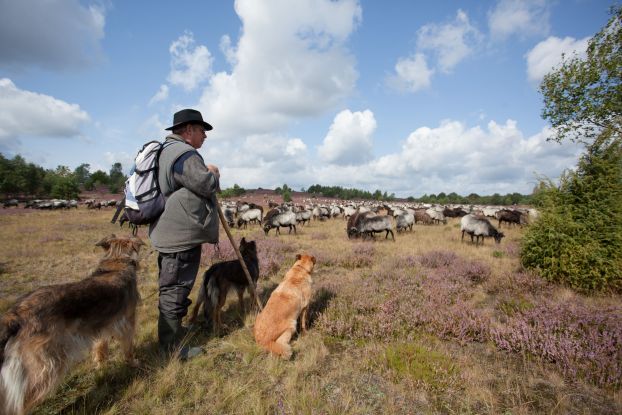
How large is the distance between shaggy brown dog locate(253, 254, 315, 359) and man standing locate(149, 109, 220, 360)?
3.75 feet

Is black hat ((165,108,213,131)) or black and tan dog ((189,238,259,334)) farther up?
black hat ((165,108,213,131))

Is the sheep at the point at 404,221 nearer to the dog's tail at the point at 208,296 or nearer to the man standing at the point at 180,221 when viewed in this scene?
the dog's tail at the point at 208,296

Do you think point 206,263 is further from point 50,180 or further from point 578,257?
point 50,180

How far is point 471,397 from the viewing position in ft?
10.6

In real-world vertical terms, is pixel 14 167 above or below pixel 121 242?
above

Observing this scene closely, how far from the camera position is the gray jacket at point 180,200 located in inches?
141

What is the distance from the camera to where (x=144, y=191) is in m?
3.61

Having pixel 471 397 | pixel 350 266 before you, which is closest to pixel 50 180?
pixel 350 266

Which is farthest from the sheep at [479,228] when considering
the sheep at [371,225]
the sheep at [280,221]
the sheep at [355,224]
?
the sheep at [280,221]

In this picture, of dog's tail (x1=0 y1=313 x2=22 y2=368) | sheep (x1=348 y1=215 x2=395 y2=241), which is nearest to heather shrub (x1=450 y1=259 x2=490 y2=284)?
sheep (x1=348 y1=215 x2=395 y2=241)

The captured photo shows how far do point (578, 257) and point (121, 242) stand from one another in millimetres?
9946

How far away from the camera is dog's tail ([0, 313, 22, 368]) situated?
225 cm

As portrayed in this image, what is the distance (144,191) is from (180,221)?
61cm

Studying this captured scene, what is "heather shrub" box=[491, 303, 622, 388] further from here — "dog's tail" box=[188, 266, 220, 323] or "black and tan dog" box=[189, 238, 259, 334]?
"dog's tail" box=[188, 266, 220, 323]
